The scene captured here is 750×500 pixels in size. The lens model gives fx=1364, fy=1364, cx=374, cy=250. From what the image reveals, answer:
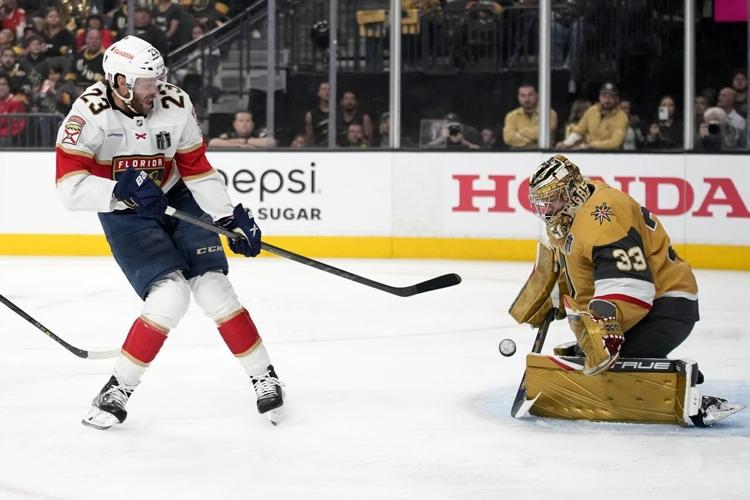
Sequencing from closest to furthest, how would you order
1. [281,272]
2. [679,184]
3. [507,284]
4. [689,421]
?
[689,421] → [507,284] → [281,272] → [679,184]

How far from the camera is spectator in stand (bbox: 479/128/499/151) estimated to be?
29.5ft

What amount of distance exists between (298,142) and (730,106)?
2.85 metres

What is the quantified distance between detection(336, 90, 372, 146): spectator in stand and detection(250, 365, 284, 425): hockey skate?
18.2 feet

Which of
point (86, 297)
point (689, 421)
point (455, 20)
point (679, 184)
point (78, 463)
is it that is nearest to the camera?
point (78, 463)

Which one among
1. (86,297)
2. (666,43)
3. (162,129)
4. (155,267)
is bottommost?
(86,297)

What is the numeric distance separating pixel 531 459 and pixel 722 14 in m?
6.08

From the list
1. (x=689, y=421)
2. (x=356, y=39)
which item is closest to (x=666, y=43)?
(x=356, y=39)

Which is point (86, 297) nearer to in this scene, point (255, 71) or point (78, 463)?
point (255, 71)

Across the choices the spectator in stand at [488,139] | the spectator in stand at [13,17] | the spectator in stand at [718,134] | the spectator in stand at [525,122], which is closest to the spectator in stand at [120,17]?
the spectator in stand at [13,17]

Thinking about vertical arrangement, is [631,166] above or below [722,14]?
below

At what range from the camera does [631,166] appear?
28.5 feet

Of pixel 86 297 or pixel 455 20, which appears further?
pixel 455 20

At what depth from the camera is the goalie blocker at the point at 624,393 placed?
3.53 meters

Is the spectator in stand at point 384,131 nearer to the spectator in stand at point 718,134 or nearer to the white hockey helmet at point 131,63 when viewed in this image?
the spectator in stand at point 718,134
